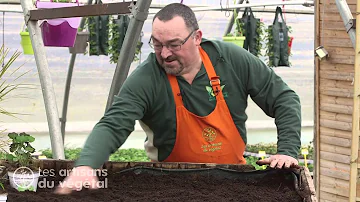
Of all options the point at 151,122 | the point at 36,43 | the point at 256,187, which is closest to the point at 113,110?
the point at 151,122

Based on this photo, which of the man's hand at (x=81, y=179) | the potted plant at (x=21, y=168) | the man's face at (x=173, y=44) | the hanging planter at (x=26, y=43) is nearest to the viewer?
the man's hand at (x=81, y=179)

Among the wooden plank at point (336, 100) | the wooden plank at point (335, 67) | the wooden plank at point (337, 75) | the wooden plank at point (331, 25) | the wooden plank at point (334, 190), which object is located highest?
the wooden plank at point (331, 25)

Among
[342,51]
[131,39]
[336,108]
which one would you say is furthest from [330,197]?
[131,39]

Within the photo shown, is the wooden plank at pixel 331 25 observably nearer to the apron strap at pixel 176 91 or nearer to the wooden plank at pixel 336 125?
the wooden plank at pixel 336 125

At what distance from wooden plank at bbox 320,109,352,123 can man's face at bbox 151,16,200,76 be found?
2.61 m

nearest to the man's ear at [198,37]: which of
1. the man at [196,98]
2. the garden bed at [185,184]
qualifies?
the man at [196,98]

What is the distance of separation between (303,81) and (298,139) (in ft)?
20.0

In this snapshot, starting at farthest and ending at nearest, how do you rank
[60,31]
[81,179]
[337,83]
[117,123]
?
1. [337,83]
2. [60,31]
3. [117,123]
4. [81,179]

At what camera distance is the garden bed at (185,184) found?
2418 mm

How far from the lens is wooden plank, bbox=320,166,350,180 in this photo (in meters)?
5.11

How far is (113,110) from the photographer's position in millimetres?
2656

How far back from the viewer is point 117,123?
8.54 feet

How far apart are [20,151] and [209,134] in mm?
802

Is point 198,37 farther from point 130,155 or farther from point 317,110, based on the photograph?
point 130,155
